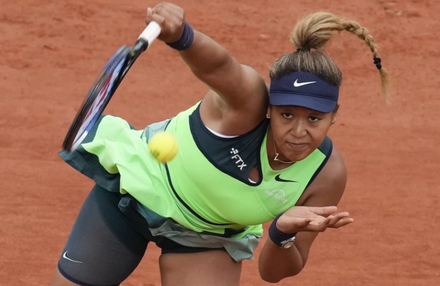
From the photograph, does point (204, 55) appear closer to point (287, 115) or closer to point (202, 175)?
point (287, 115)

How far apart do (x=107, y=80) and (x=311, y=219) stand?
3.50 ft

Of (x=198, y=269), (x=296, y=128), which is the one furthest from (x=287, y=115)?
(x=198, y=269)

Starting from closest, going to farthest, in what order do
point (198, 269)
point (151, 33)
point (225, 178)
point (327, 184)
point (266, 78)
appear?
point (151, 33)
point (225, 178)
point (327, 184)
point (198, 269)
point (266, 78)

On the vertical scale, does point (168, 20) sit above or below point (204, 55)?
above

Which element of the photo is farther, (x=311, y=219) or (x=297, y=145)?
(x=297, y=145)

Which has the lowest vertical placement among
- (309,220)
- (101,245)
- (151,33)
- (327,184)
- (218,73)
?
(101,245)

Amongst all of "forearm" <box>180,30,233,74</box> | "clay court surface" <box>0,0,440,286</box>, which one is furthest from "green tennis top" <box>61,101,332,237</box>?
"clay court surface" <box>0,0,440,286</box>

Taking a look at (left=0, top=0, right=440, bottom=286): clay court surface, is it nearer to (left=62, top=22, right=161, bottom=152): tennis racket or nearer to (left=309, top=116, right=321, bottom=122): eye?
(left=309, top=116, right=321, bottom=122): eye

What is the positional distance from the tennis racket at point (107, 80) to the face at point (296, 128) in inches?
30.7

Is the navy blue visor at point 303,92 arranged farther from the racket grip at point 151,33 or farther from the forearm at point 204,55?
the racket grip at point 151,33

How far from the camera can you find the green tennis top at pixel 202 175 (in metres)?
3.76

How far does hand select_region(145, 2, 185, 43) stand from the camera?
3.02 meters

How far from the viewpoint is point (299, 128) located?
3.59m

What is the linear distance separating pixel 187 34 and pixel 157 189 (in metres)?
1.03
